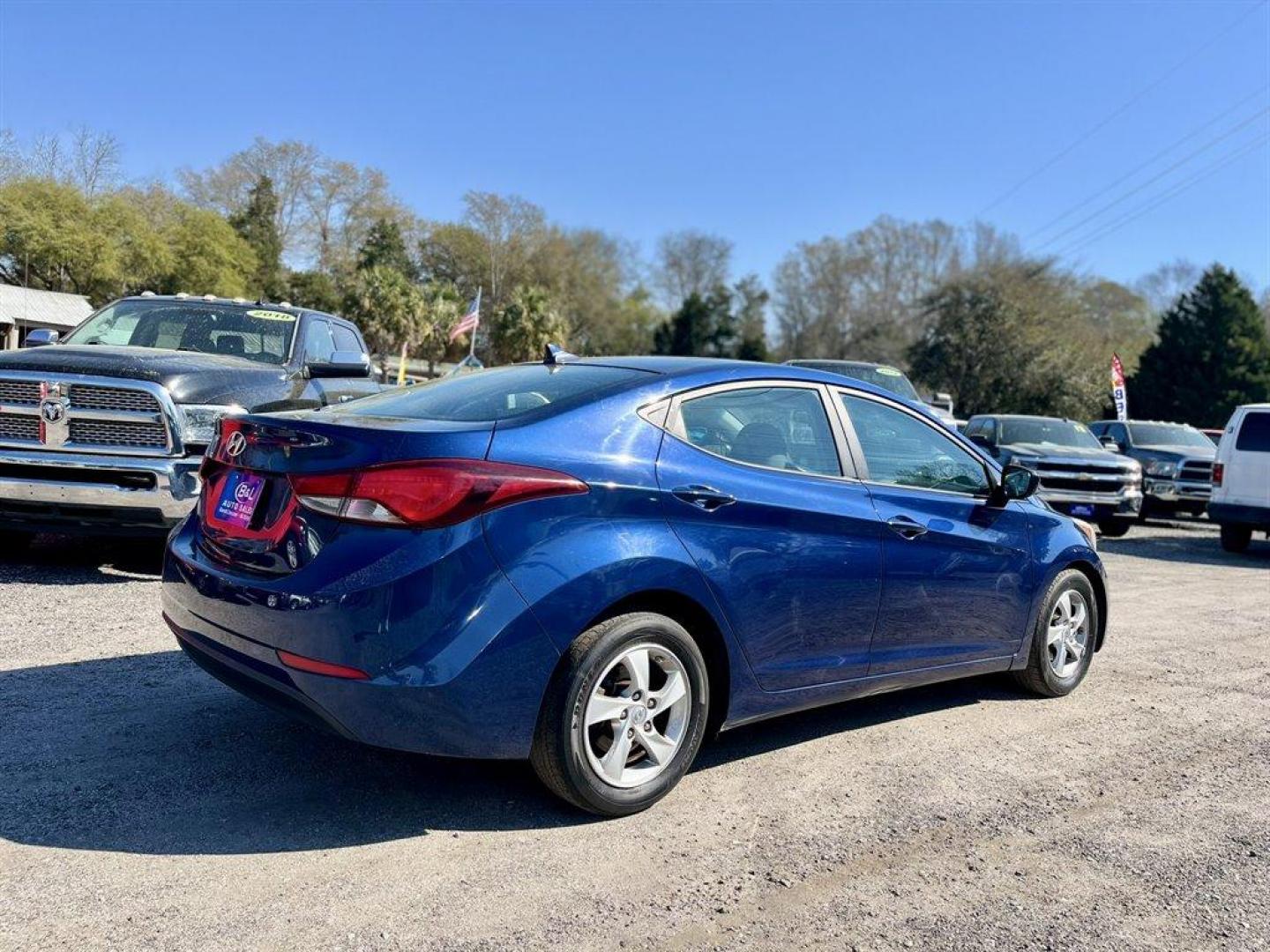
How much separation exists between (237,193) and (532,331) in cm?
2785

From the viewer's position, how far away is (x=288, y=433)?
3299 mm

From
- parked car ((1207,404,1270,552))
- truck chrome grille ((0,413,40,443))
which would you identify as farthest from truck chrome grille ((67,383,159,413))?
parked car ((1207,404,1270,552))

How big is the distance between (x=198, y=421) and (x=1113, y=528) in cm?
1323

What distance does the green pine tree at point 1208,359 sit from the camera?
44.2 metres

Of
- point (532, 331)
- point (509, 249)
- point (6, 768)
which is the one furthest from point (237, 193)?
point (6, 768)

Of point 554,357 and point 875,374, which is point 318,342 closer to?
point 554,357

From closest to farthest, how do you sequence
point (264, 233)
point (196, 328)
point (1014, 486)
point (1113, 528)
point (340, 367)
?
1. point (1014, 486)
2. point (340, 367)
3. point (196, 328)
4. point (1113, 528)
5. point (264, 233)

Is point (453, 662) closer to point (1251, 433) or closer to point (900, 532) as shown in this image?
point (900, 532)

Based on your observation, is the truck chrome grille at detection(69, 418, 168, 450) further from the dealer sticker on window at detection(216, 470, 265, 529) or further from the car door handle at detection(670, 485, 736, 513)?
the car door handle at detection(670, 485, 736, 513)

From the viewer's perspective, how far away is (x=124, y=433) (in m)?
6.37

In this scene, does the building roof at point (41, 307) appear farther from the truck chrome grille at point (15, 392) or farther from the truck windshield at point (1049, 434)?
the truck chrome grille at point (15, 392)

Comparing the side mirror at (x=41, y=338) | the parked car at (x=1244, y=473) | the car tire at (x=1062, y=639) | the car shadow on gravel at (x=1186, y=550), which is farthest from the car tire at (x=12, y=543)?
the parked car at (x=1244, y=473)

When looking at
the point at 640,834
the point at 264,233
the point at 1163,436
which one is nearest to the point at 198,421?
the point at 640,834

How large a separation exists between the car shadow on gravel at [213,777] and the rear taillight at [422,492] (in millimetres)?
1068
